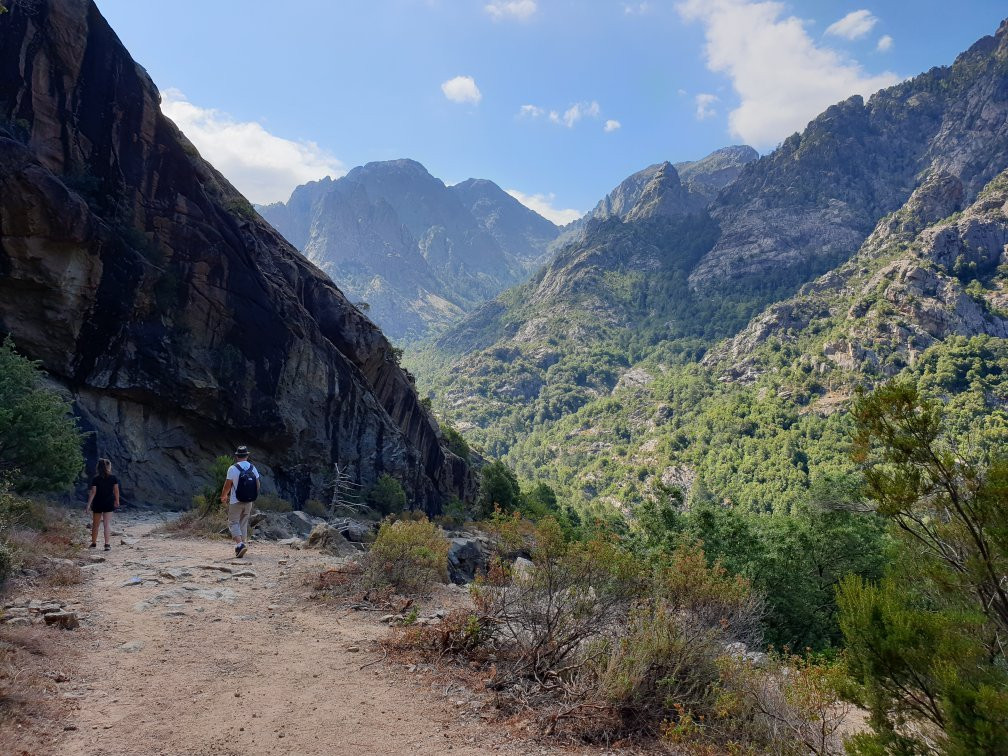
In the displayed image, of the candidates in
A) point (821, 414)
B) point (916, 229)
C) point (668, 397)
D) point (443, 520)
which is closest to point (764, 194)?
point (916, 229)

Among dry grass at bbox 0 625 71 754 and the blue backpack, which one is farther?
the blue backpack

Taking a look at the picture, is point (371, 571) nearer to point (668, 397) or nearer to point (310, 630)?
point (310, 630)

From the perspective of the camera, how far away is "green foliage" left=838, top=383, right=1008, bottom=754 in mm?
2824

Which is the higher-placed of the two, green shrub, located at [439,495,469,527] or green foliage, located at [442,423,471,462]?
green foliage, located at [442,423,471,462]

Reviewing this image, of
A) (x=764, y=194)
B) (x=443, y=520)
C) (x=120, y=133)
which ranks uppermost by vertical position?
(x=764, y=194)

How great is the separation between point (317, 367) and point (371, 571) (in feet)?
77.3

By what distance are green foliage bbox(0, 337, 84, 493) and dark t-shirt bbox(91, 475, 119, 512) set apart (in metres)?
2.10

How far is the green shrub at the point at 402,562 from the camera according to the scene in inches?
321

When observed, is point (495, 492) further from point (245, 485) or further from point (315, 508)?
point (245, 485)

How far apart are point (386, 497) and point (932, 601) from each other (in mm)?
29864

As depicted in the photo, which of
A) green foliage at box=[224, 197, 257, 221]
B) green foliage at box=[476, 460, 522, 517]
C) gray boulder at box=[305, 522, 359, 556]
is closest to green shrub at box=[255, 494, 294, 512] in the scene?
gray boulder at box=[305, 522, 359, 556]

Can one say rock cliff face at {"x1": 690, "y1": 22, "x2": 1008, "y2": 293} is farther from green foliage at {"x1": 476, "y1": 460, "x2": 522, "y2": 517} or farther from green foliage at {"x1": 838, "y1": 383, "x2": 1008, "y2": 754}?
green foliage at {"x1": 838, "y1": 383, "x2": 1008, "y2": 754}

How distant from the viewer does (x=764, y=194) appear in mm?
181250

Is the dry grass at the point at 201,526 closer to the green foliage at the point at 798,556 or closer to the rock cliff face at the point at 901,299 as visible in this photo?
the green foliage at the point at 798,556
